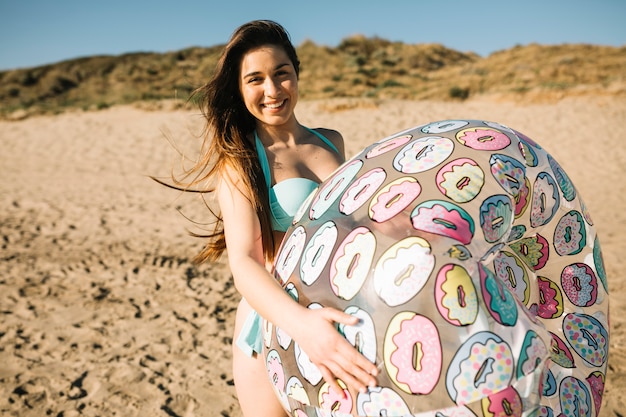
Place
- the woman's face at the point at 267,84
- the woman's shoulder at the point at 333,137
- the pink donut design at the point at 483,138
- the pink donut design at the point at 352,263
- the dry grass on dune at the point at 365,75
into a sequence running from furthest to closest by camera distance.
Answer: the dry grass on dune at the point at 365,75
the woman's shoulder at the point at 333,137
the woman's face at the point at 267,84
the pink donut design at the point at 483,138
the pink donut design at the point at 352,263

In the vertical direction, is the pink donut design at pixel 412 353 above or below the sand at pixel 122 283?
above

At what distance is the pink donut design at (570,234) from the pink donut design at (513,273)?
124mm

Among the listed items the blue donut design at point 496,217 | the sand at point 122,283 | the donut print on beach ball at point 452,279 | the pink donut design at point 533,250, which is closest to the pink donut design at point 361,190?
the donut print on beach ball at point 452,279

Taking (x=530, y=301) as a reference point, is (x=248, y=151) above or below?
above

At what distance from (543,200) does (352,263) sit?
0.57 metres

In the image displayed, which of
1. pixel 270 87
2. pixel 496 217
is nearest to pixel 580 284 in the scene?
pixel 496 217

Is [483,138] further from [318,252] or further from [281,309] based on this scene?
[281,309]

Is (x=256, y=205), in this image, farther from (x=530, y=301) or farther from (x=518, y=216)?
(x=530, y=301)

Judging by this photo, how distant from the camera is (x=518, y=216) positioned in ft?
4.35

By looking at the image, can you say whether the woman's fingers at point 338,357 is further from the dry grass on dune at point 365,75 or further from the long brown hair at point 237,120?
the dry grass on dune at point 365,75

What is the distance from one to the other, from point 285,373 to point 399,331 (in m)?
0.39

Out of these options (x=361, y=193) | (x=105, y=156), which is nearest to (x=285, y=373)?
(x=361, y=193)

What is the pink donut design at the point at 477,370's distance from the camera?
1078 millimetres

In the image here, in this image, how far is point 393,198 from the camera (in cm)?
124
